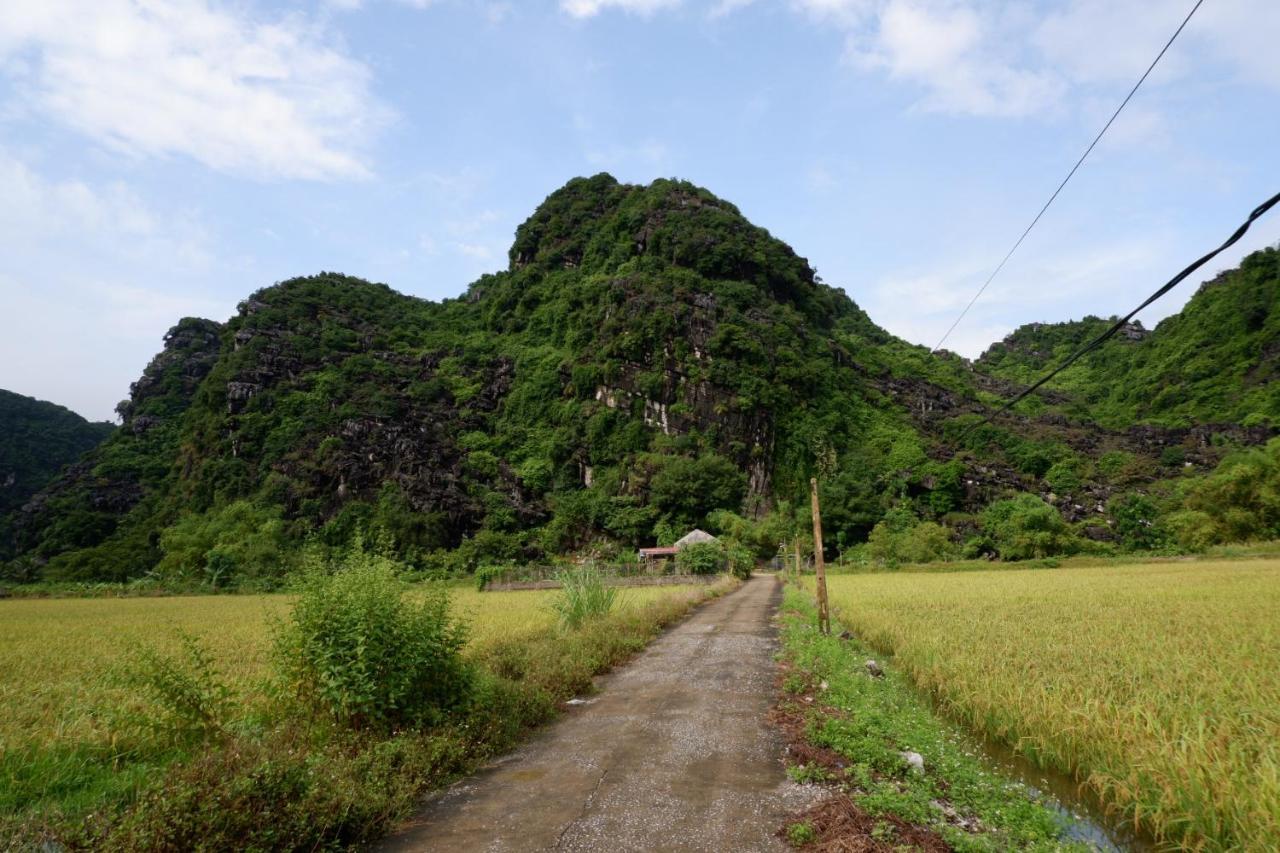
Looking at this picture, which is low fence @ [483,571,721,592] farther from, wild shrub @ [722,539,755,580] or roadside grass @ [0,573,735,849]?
roadside grass @ [0,573,735,849]

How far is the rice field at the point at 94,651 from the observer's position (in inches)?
263

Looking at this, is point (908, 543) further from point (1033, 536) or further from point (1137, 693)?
point (1137, 693)

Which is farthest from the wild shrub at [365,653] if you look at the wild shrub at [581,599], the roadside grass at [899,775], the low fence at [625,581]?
the low fence at [625,581]

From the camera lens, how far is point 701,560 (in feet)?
126

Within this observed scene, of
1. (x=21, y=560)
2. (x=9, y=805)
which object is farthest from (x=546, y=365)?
(x=9, y=805)

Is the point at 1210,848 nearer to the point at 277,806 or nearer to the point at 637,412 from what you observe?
the point at 277,806

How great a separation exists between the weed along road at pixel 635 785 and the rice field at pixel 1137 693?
2.82m

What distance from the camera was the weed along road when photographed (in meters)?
4.26

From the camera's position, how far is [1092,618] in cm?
1405

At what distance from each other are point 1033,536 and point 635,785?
169 feet

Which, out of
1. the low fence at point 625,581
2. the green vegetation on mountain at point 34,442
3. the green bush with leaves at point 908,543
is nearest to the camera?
the low fence at point 625,581

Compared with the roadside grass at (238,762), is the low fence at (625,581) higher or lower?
lower

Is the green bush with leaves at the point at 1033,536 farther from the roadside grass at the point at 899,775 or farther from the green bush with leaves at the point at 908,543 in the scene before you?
Result: the roadside grass at the point at 899,775

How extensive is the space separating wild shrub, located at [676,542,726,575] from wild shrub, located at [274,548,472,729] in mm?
32681
